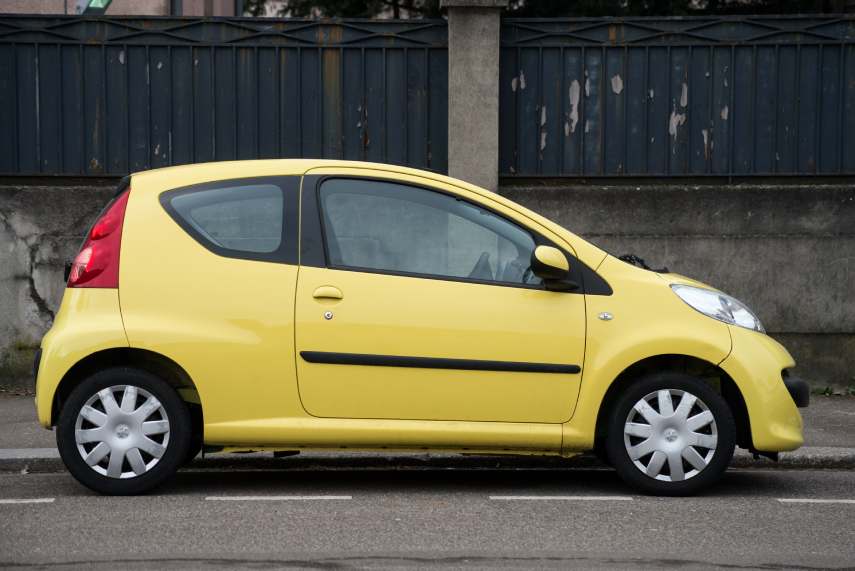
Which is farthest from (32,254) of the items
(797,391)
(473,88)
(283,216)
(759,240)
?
(797,391)

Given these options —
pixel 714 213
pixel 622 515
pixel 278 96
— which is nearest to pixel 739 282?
pixel 714 213

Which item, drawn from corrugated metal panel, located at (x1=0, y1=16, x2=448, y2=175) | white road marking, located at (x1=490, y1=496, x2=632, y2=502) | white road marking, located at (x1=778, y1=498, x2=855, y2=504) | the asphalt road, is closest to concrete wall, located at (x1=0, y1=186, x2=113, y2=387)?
corrugated metal panel, located at (x1=0, y1=16, x2=448, y2=175)

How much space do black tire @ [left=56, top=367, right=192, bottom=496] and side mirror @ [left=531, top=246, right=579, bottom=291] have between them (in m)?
1.87

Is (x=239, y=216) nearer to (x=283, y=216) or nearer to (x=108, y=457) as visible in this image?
(x=283, y=216)

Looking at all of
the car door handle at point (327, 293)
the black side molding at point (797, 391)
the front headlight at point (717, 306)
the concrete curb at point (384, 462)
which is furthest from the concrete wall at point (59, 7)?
the black side molding at point (797, 391)

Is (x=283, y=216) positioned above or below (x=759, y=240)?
above

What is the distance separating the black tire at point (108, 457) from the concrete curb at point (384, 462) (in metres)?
1.13

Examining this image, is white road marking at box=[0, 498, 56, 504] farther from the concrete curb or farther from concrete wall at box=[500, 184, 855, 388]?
concrete wall at box=[500, 184, 855, 388]

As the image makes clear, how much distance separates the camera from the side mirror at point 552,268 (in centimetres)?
675

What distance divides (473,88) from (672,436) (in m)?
→ 4.42

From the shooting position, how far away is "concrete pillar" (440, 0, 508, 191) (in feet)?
34.5

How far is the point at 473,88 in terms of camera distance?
1055 cm

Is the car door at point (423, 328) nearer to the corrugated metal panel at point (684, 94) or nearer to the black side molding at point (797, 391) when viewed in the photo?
the black side molding at point (797, 391)

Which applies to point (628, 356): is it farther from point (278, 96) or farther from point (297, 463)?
point (278, 96)
